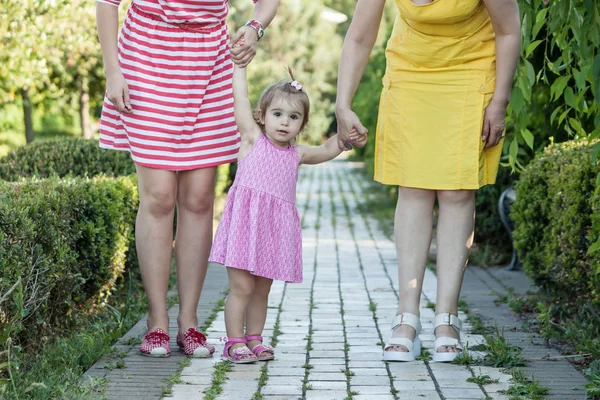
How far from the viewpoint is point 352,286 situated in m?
5.85

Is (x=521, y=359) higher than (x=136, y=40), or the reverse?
(x=136, y=40)


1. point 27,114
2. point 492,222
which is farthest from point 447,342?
point 27,114

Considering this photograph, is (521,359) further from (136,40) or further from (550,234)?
(136,40)

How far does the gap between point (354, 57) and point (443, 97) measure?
0.42 m

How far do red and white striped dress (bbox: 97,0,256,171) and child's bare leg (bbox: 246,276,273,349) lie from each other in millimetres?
531

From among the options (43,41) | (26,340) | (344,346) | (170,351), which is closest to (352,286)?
(344,346)

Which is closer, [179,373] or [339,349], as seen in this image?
[179,373]

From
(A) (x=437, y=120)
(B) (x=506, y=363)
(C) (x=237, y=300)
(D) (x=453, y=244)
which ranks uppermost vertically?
(A) (x=437, y=120)

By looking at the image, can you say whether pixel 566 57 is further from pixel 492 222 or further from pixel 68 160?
pixel 492 222

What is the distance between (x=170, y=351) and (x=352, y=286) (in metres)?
2.33

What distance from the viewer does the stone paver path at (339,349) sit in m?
3.12

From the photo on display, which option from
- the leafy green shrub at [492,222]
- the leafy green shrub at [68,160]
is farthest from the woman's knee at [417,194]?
the leafy green shrub at [492,222]

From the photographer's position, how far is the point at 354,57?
374 centimetres

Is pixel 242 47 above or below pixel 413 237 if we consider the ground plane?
above
